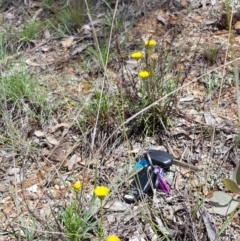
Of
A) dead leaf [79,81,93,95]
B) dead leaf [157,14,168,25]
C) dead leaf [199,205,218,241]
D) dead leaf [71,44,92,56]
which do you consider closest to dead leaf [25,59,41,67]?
dead leaf [71,44,92,56]

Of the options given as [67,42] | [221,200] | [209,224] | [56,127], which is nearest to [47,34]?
[67,42]

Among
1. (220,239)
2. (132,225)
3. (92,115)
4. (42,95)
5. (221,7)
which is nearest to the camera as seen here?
(220,239)

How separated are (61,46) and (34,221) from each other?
1.34m

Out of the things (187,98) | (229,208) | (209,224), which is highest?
(229,208)

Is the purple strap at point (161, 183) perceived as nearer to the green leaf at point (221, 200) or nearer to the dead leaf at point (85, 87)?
the green leaf at point (221, 200)

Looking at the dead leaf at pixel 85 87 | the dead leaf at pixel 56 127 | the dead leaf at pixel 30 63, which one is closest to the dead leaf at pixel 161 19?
the dead leaf at pixel 85 87

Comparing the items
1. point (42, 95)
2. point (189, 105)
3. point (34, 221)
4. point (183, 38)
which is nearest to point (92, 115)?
point (42, 95)

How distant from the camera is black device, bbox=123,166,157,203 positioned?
5.53 ft

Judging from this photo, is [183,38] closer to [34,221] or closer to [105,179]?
[105,179]

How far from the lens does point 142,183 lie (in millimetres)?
1704

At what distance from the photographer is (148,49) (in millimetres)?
1882

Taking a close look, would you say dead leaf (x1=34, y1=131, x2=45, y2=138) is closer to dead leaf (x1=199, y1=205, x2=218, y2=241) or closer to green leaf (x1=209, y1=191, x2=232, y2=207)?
dead leaf (x1=199, y1=205, x2=218, y2=241)

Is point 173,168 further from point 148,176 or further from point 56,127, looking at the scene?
point 56,127

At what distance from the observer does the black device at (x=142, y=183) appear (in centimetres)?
169
